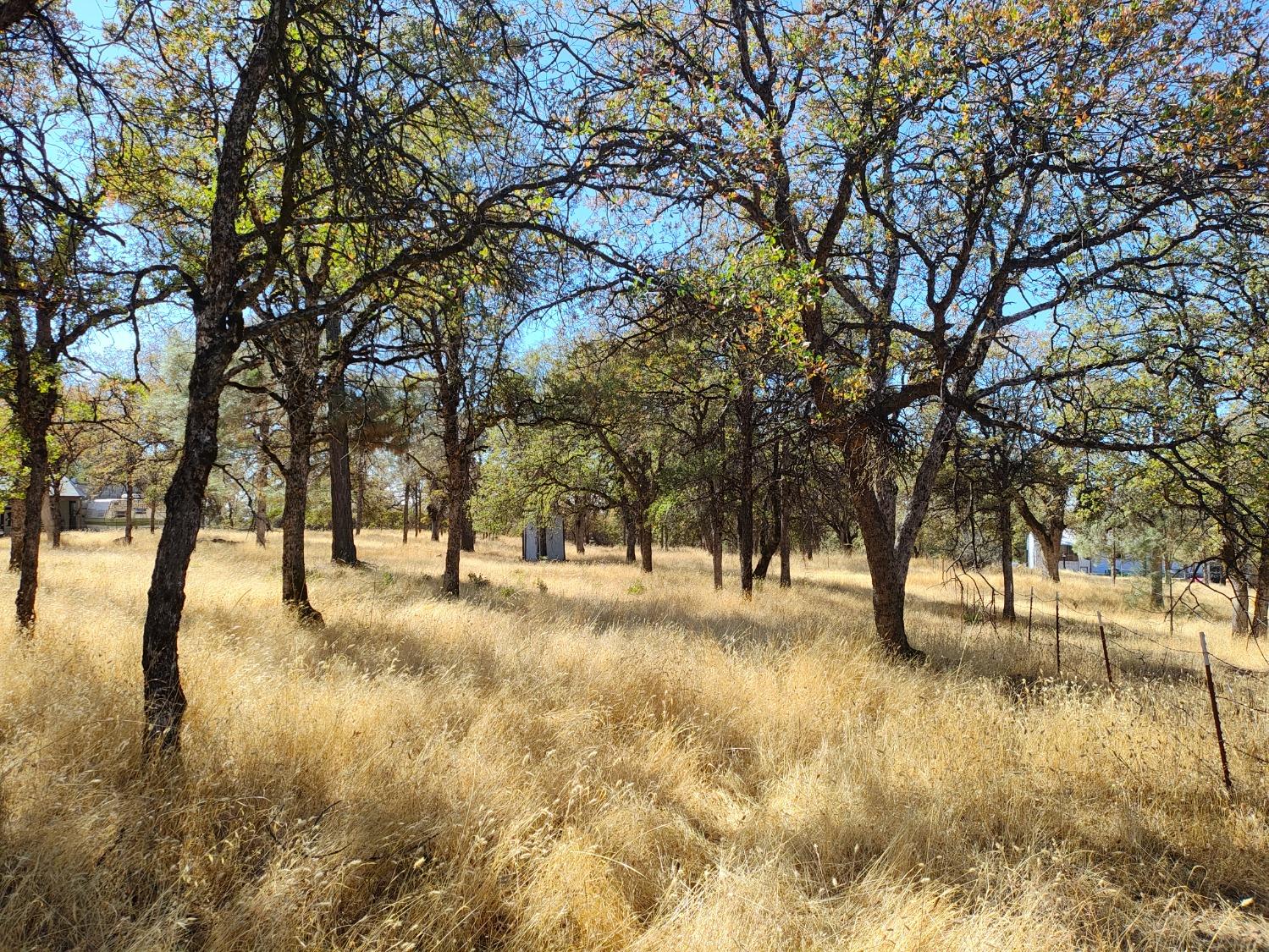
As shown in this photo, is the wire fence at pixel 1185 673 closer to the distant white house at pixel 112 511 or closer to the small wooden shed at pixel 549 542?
the small wooden shed at pixel 549 542

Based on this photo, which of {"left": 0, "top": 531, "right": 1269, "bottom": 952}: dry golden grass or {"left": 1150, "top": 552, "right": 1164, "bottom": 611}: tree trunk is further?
{"left": 1150, "top": 552, "right": 1164, "bottom": 611}: tree trunk

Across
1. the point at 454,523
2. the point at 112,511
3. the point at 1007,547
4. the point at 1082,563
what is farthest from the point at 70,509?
the point at 1082,563

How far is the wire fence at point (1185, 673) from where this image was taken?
508cm

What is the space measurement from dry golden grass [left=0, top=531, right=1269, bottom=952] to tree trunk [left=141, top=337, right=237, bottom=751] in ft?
0.92

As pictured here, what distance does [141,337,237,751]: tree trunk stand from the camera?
3.52 metres

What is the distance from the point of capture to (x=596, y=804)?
4.01 meters

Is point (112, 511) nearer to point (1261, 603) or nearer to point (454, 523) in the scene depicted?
point (454, 523)

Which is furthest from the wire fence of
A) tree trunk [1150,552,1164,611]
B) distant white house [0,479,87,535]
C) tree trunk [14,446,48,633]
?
distant white house [0,479,87,535]

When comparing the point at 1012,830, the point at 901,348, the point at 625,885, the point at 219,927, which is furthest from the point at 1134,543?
the point at 219,927

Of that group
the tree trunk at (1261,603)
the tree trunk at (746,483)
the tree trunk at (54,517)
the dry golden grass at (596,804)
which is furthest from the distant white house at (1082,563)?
the tree trunk at (54,517)

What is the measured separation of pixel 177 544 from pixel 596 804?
2.92m

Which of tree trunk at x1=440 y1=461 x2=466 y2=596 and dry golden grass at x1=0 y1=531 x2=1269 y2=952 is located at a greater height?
tree trunk at x1=440 y1=461 x2=466 y2=596

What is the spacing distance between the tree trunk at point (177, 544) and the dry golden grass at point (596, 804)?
11.0 inches

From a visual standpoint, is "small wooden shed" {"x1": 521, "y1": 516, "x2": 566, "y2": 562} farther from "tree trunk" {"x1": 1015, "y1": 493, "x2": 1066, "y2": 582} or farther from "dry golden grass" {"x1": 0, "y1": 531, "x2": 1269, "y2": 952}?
"dry golden grass" {"x1": 0, "y1": 531, "x2": 1269, "y2": 952}
